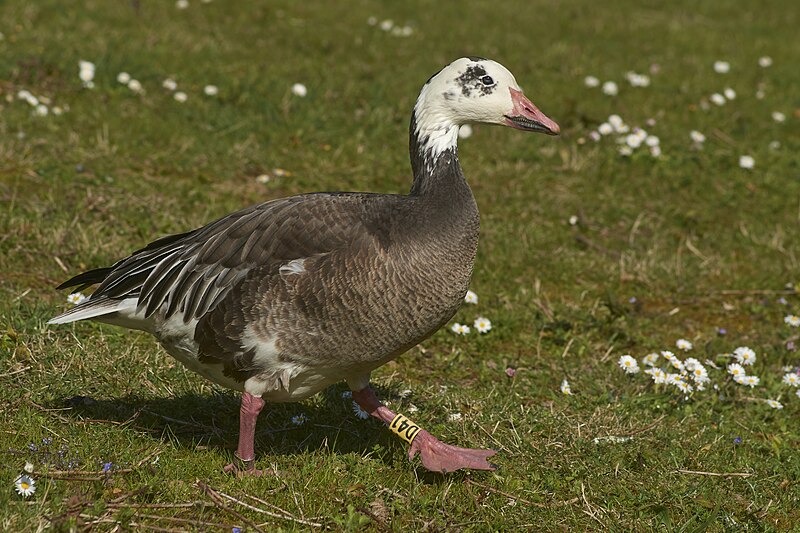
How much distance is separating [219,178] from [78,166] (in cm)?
123

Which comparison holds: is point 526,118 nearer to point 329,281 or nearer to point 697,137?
point 329,281

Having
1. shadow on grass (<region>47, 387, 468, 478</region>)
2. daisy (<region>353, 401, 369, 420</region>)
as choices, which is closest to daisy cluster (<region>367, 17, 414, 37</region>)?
shadow on grass (<region>47, 387, 468, 478</region>)

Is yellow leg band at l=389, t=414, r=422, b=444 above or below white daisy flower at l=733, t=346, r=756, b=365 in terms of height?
above

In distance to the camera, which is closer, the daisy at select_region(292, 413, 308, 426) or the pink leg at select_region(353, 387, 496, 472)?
the pink leg at select_region(353, 387, 496, 472)

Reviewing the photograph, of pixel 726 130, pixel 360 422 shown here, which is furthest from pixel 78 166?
pixel 726 130

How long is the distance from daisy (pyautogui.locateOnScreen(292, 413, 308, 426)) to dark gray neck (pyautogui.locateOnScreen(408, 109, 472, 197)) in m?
1.52

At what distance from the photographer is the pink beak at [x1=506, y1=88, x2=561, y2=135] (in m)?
5.19

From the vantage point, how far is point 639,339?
729 centimetres

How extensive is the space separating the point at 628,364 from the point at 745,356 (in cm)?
85

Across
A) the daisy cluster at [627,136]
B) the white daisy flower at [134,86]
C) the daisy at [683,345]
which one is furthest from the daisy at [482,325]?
the white daisy flower at [134,86]

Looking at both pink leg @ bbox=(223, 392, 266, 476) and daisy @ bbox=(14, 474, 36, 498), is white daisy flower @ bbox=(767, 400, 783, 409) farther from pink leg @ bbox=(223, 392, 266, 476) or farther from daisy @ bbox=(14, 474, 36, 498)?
daisy @ bbox=(14, 474, 36, 498)

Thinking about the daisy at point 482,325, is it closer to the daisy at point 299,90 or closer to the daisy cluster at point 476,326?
the daisy cluster at point 476,326

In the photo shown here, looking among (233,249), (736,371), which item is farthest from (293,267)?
(736,371)

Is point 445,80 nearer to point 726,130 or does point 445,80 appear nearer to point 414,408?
point 414,408
